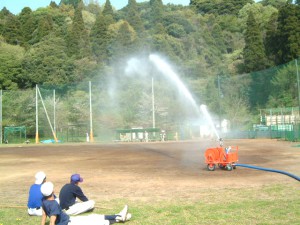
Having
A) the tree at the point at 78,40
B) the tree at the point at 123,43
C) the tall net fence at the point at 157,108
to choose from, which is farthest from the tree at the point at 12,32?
the tall net fence at the point at 157,108

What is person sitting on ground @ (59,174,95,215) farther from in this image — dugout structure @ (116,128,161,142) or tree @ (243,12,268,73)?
tree @ (243,12,268,73)

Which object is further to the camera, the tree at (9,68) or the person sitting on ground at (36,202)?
the tree at (9,68)

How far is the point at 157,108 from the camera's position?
52.3 m

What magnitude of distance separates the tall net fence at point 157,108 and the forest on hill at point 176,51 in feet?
0.60

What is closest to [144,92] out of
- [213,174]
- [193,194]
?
[213,174]

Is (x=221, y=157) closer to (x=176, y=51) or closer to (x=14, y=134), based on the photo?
(x=14, y=134)

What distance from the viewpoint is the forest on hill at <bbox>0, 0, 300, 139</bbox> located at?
45938mm

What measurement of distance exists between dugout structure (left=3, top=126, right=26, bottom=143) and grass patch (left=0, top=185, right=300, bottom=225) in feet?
134

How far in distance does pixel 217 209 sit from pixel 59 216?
10.2 feet

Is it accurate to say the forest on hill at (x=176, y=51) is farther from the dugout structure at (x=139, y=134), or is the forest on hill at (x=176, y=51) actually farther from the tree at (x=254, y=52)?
the dugout structure at (x=139, y=134)

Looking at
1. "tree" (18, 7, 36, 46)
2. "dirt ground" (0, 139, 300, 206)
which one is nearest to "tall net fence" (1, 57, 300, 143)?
"dirt ground" (0, 139, 300, 206)

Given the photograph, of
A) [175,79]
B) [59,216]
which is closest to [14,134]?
[175,79]

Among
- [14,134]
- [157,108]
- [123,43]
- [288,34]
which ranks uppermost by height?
[123,43]

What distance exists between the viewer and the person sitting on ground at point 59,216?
629cm
